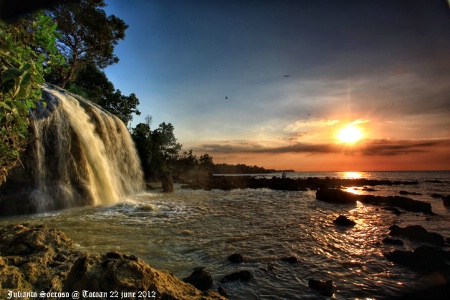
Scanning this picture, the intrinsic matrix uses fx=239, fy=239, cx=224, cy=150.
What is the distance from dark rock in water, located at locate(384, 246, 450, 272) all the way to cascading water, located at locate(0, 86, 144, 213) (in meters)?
12.5

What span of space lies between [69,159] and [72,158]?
0.63 feet

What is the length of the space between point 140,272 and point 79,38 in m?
29.2

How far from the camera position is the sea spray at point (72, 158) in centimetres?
1158

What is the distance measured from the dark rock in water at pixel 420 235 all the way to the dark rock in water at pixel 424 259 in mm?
2285

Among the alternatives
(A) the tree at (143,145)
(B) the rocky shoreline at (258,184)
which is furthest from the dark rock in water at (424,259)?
(A) the tree at (143,145)

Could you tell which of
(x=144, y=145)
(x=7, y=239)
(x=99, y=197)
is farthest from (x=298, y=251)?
(x=144, y=145)

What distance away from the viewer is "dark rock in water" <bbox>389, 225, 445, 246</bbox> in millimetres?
8070

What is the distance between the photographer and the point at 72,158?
42.5 ft

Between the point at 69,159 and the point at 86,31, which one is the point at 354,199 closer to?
the point at 69,159

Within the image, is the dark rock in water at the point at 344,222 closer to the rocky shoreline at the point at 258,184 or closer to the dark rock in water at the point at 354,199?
the dark rock in water at the point at 354,199

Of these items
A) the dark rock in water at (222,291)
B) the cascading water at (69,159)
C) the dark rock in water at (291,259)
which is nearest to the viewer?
the dark rock in water at (222,291)

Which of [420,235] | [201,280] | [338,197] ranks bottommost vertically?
[338,197]

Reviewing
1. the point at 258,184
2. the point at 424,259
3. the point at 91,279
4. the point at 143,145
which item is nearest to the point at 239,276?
the point at 91,279

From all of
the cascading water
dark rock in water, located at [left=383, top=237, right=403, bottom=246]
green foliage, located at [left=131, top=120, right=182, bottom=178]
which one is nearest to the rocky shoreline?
green foliage, located at [left=131, top=120, right=182, bottom=178]
